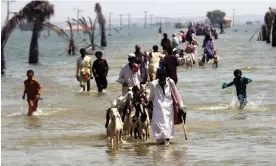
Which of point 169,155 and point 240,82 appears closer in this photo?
point 169,155

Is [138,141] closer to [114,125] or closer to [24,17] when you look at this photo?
[114,125]

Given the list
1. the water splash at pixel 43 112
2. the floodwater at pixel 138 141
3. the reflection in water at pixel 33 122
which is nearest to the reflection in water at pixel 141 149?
the floodwater at pixel 138 141

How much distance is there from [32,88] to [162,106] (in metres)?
5.46

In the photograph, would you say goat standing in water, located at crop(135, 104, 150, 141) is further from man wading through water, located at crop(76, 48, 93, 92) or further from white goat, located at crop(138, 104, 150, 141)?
man wading through water, located at crop(76, 48, 93, 92)

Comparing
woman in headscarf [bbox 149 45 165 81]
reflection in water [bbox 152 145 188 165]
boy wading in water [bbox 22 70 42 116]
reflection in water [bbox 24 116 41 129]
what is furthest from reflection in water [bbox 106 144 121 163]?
woman in headscarf [bbox 149 45 165 81]

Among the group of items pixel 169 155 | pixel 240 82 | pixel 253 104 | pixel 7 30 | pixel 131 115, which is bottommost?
pixel 253 104

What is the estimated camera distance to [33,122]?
16.0m

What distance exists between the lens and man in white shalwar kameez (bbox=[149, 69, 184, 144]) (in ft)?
37.5

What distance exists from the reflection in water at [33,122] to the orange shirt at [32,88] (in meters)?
0.46

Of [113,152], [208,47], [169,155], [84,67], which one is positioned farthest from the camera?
[208,47]

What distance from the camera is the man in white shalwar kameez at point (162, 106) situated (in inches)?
450

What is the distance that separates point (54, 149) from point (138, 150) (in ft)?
4.36

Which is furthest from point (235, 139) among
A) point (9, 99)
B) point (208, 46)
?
point (208, 46)

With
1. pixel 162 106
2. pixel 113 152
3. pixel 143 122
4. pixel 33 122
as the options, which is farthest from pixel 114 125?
pixel 33 122
